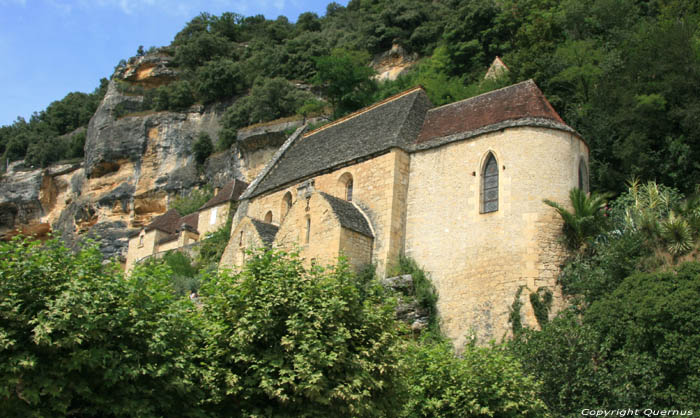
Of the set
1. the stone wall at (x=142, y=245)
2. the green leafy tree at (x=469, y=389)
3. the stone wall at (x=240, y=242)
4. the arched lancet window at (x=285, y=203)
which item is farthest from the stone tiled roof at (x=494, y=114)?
the stone wall at (x=142, y=245)

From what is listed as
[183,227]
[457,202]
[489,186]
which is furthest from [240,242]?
[183,227]

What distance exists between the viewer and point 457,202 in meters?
22.7

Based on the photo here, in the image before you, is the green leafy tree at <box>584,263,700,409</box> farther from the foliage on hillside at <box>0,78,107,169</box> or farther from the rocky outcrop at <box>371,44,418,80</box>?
the foliage on hillside at <box>0,78,107,169</box>

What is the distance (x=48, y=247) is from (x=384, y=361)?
6.37 m

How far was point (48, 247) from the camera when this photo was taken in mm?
12086

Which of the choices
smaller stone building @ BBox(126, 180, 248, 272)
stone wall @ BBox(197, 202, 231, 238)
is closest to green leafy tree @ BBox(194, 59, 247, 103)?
smaller stone building @ BBox(126, 180, 248, 272)

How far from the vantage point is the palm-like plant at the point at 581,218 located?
67.7ft

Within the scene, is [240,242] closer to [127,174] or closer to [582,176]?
[582,176]

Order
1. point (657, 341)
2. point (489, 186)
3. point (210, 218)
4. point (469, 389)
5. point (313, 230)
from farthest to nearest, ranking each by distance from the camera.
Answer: point (210, 218) < point (313, 230) < point (489, 186) < point (657, 341) < point (469, 389)

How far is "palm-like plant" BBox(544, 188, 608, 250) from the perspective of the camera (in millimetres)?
20625

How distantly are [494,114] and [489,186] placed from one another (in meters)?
2.82

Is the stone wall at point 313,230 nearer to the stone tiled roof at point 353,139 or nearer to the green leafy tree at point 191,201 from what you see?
the stone tiled roof at point 353,139

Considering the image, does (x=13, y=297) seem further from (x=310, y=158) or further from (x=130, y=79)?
(x=130, y=79)

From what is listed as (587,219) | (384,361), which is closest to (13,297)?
(384,361)
